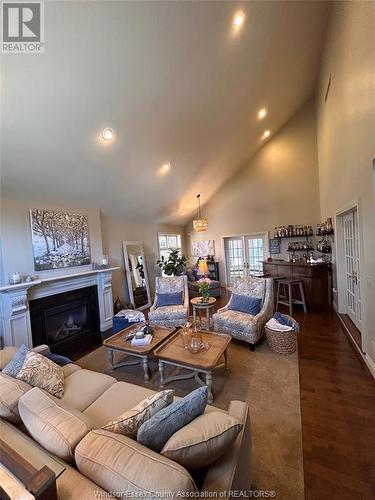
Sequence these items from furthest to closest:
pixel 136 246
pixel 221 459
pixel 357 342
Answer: pixel 136 246 < pixel 357 342 < pixel 221 459

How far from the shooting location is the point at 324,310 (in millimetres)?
4723

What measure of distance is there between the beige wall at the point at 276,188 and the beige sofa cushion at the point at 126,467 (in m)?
6.53

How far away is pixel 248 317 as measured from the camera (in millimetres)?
3350

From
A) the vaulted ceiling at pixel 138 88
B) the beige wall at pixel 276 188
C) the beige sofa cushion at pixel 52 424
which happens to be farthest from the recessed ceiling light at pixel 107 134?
the beige wall at pixel 276 188

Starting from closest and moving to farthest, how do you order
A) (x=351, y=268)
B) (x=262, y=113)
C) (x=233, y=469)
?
(x=233, y=469), (x=351, y=268), (x=262, y=113)

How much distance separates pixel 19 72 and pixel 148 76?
1.36m

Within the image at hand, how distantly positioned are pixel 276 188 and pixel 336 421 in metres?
6.08

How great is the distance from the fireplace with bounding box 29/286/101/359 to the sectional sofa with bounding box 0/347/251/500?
2.08m

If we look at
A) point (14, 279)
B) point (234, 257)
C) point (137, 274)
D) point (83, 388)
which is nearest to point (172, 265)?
point (137, 274)

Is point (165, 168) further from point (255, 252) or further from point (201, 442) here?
point (201, 442)

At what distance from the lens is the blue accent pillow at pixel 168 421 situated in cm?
104

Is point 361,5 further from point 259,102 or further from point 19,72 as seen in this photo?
point 19,72

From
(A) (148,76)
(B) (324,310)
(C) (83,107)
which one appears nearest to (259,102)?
(A) (148,76)

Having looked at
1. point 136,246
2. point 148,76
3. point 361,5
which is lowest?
point 136,246
